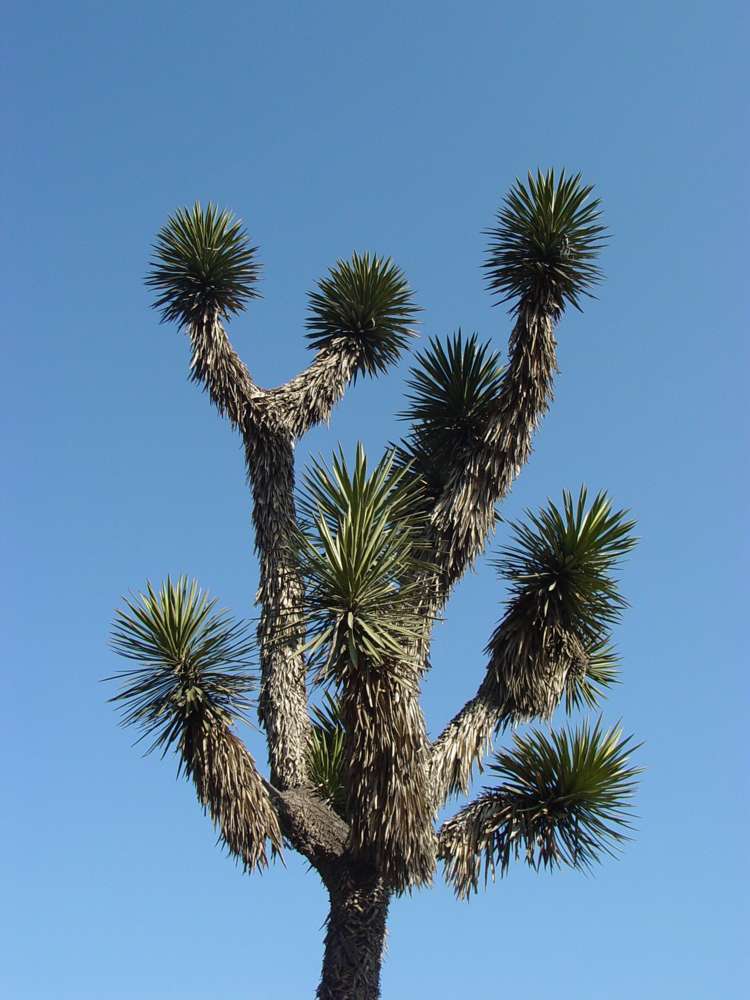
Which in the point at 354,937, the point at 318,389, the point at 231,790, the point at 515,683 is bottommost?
the point at 354,937

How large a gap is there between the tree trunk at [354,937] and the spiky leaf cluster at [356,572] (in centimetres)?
161

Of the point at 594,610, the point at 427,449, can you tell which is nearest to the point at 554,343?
the point at 427,449

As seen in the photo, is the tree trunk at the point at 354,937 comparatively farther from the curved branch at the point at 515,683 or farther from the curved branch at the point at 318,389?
the curved branch at the point at 318,389

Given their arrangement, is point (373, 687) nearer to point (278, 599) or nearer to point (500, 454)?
point (278, 599)

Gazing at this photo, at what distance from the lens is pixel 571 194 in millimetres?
10570

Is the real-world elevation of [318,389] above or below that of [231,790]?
above

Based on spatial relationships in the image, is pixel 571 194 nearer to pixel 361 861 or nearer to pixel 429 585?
pixel 429 585

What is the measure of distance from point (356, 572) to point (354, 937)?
251 cm

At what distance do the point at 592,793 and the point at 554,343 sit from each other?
3479mm

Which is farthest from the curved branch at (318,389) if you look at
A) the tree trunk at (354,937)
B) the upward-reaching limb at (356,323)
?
the tree trunk at (354,937)

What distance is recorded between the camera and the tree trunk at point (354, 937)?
8500 mm

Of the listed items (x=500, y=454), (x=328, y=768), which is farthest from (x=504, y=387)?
(x=328, y=768)

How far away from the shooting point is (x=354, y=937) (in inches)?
340

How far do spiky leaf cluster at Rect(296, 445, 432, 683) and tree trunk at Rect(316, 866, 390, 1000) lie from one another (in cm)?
161
